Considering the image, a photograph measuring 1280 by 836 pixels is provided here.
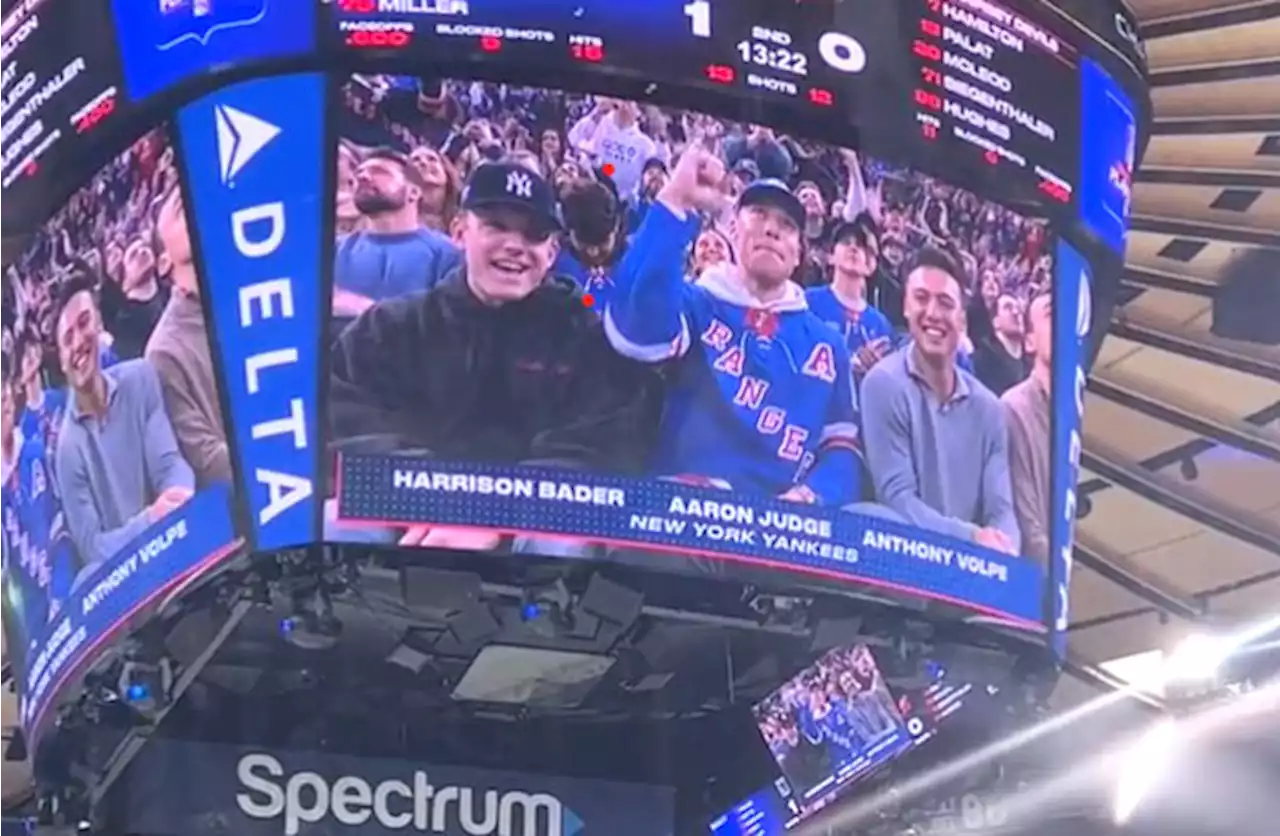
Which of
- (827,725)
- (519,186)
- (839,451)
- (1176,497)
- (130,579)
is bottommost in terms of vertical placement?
(130,579)

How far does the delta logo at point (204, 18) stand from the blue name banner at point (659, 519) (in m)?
1.28

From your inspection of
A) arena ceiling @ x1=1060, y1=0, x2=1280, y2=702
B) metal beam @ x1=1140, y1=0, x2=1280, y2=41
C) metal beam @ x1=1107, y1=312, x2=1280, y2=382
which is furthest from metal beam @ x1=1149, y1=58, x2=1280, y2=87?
metal beam @ x1=1107, y1=312, x2=1280, y2=382

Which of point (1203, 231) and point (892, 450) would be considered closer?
point (892, 450)

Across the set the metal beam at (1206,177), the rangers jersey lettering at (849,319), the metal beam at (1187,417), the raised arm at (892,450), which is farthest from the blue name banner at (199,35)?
the metal beam at (1187,417)

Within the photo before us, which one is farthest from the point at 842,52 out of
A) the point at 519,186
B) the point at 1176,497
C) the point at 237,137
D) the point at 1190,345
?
the point at 1176,497

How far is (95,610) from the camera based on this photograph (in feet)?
22.5

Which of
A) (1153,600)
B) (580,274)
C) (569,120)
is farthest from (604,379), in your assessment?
(1153,600)

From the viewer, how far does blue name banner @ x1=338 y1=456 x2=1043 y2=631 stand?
20.7 ft

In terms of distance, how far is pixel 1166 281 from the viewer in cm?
891

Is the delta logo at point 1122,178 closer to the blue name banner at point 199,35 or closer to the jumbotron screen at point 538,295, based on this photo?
the jumbotron screen at point 538,295

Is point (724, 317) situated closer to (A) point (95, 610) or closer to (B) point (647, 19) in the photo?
(B) point (647, 19)

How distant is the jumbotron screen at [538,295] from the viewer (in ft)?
20.9

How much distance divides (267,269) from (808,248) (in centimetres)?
Answer: 154

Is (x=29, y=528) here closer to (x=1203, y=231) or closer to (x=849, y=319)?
(x=849, y=319)
